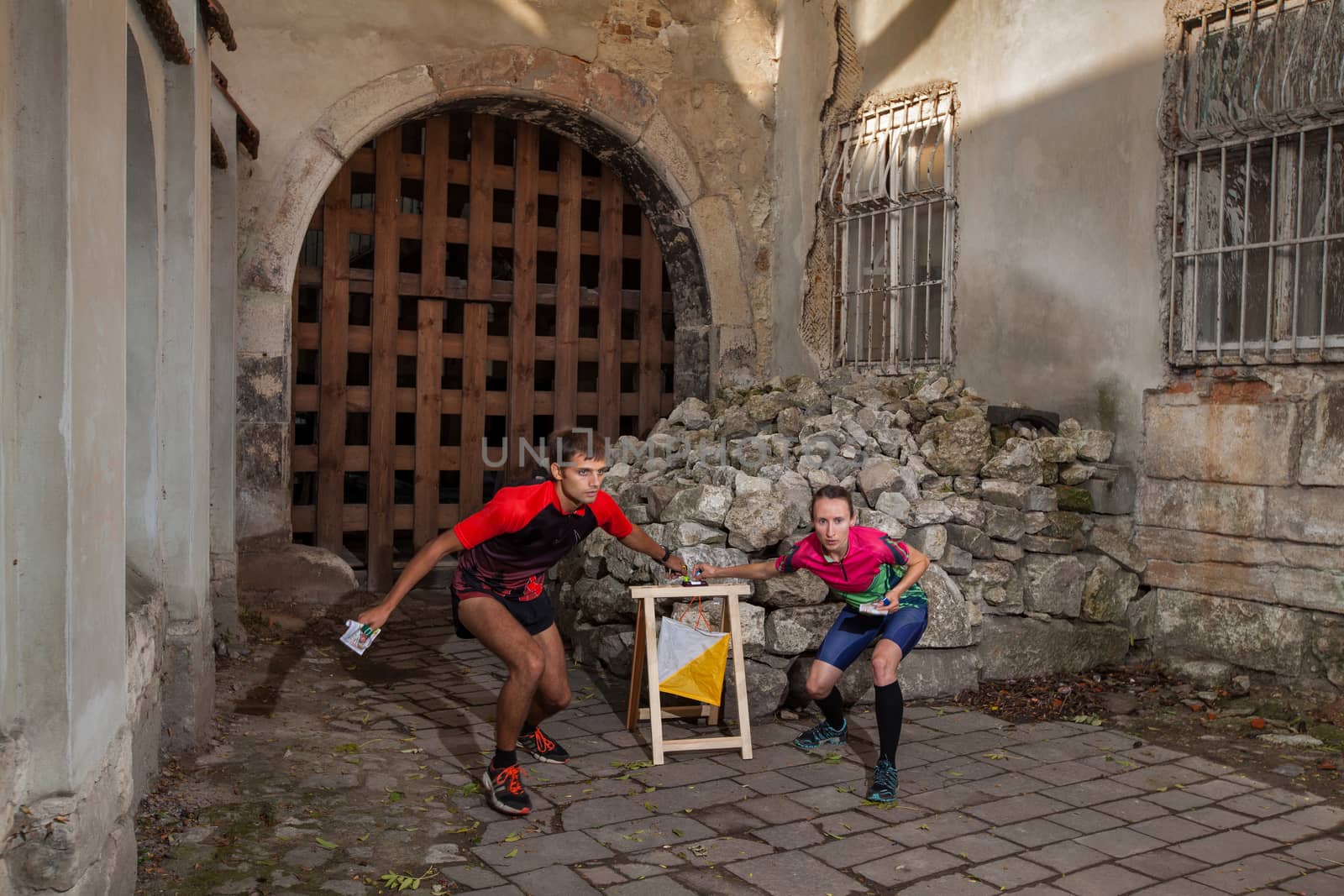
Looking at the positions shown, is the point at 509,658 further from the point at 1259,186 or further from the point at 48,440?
the point at 1259,186

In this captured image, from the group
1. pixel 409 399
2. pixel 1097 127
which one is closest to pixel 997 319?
pixel 1097 127

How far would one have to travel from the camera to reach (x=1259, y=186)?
5398 millimetres

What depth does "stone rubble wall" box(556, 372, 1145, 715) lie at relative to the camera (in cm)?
520

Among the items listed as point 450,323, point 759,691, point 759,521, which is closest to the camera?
point 759,691

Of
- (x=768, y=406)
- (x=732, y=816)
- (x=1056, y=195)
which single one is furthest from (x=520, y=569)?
(x=1056, y=195)

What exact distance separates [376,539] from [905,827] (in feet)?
16.0

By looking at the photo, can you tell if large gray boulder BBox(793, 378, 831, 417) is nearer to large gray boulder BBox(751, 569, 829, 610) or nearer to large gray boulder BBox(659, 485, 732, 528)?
large gray boulder BBox(659, 485, 732, 528)

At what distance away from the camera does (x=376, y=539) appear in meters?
7.74

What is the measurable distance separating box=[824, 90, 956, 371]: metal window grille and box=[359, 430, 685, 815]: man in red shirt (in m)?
3.58

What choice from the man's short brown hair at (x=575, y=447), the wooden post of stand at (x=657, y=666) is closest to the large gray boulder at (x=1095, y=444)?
the wooden post of stand at (x=657, y=666)

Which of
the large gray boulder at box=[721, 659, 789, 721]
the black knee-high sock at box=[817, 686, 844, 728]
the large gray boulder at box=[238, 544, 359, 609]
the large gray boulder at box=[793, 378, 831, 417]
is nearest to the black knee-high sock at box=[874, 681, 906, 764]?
the black knee-high sock at box=[817, 686, 844, 728]

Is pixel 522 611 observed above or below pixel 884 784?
above

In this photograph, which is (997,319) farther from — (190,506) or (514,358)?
(190,506)

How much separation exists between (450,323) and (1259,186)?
5.02 m
